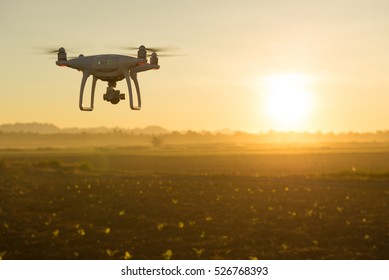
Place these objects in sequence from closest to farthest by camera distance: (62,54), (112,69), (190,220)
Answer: (112,69), (62,54), (190,220)

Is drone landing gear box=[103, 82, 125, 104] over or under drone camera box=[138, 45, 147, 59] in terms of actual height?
under

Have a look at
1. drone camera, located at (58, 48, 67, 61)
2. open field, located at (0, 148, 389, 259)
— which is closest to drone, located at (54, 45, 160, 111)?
drone camera, located at (58, 48, 67, 61)

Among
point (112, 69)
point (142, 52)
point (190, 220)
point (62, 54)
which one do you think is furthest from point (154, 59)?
point (190, 220)

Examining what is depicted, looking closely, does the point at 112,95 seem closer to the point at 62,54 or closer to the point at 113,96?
the point at 113,96

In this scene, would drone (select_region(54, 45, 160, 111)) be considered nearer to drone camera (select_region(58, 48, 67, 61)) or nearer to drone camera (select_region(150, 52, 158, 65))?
drone camera (select_region(150, 52, 158, 65))
